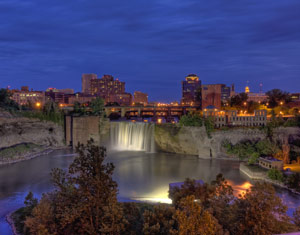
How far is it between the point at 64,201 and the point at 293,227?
6.93 meters

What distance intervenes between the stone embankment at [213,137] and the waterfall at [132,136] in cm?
284

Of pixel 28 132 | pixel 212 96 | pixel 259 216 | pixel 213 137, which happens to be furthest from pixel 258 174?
pixel 28 132

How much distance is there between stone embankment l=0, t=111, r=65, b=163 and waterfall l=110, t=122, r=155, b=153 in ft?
20.8

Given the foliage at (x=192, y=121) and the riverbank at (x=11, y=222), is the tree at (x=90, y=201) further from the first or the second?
the foliage at (x=192, y=121)

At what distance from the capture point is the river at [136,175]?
14876 millimetres

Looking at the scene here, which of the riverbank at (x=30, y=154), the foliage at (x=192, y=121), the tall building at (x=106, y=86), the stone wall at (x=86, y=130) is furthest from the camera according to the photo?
the tall building at (x=106, y=86)

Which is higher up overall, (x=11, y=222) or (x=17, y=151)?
(x=17, y=151)

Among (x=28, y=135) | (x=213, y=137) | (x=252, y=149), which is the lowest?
(x=252, y=149)

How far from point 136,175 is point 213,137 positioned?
9.49 metres

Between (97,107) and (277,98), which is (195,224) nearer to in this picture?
(97,107)

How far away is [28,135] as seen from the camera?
28750 mm

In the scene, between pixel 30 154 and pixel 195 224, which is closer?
pixel 195 224

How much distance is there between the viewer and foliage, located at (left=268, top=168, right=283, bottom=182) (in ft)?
55.3

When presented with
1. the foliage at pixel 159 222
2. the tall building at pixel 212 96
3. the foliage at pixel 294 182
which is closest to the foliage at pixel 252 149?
the foliage at pixel 294 182
